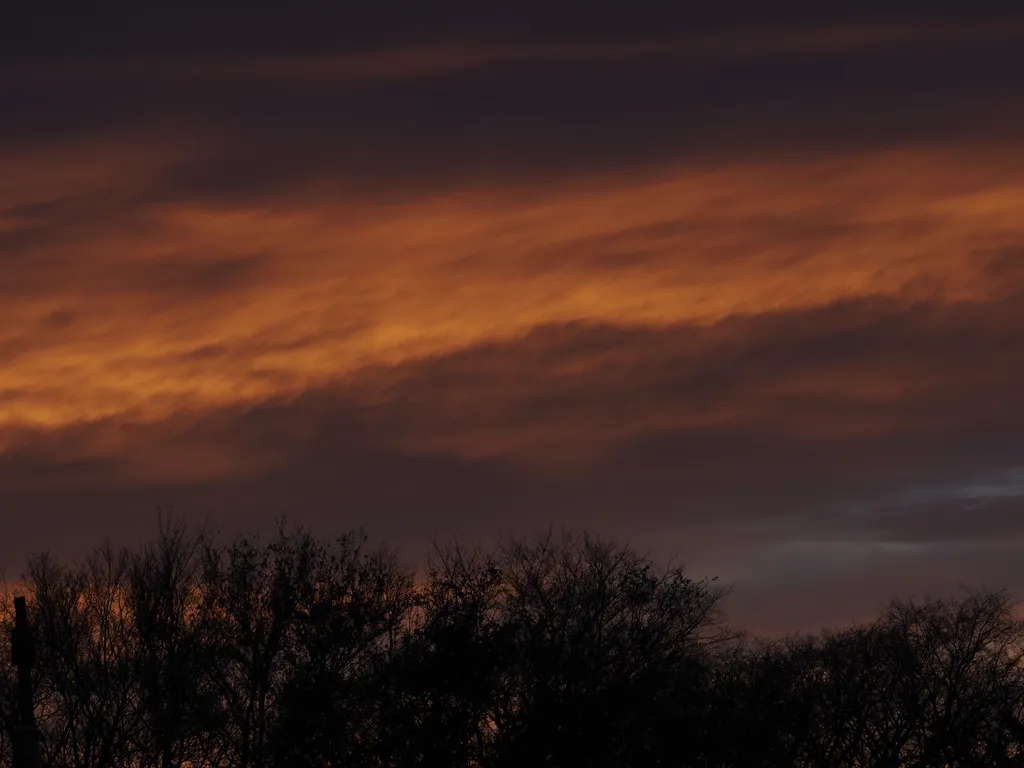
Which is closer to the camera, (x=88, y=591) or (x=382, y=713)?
(x=382, y=713)

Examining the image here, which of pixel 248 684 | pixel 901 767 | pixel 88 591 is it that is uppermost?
pixel 88 591

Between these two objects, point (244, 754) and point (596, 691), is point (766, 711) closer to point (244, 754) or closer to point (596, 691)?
point (596, 691)

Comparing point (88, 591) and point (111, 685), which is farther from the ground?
point (88, 591)

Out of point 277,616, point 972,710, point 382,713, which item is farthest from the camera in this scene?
point 972,710

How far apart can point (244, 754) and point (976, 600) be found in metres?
60.0

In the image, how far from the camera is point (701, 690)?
2788 inches

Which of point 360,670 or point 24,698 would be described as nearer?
point 24,698

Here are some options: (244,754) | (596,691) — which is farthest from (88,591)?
(596,691)

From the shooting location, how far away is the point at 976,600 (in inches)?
4146

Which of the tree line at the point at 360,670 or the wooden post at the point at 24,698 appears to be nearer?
the wooden post at the point at 24,698

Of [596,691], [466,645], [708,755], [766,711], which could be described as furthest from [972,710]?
[466,645]

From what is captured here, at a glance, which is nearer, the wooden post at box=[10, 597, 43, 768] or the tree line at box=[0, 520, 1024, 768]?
the wooden post at box=[10, 597, 43, 768]

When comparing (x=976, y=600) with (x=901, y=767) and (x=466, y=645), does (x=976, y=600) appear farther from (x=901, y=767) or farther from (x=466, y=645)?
(x=466, y=645)

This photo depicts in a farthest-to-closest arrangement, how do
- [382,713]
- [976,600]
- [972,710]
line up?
[976,600]
[972,710]
[382,713]
